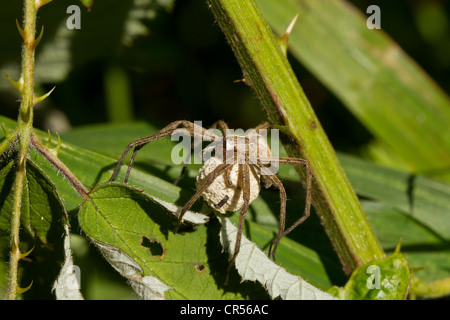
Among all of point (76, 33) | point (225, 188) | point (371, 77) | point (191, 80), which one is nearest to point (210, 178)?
point (225, 188)

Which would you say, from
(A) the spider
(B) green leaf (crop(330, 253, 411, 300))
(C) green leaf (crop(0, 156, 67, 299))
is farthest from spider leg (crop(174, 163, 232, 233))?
(B) green leaf (crop(330, 253, 411, 300))

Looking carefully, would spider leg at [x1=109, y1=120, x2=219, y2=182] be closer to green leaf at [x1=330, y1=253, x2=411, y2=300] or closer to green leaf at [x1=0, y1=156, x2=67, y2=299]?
green leaf at [x1=0, y1=156, x2=67, y2=299]

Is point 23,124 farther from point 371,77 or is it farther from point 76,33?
point 371,77

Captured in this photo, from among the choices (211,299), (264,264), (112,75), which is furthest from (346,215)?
(112,75)

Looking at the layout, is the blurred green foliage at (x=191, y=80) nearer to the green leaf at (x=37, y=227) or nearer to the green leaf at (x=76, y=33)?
the green leaf at (x=76, y=33)

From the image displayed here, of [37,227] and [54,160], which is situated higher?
[54,160]
